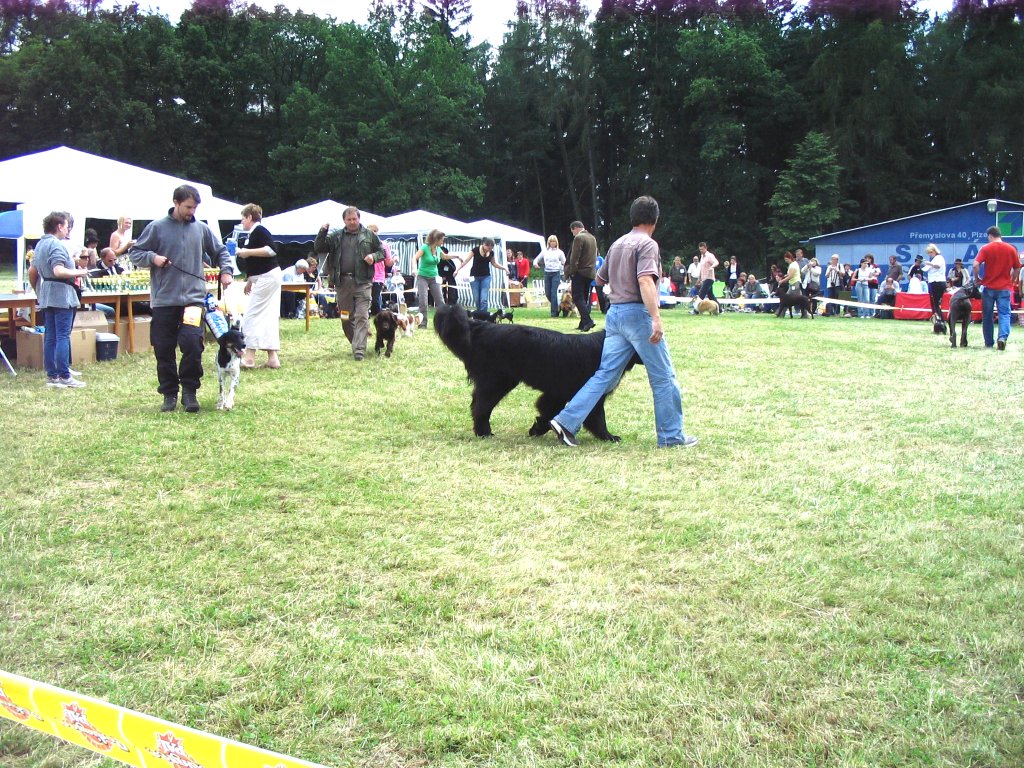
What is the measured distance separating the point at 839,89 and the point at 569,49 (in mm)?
15913

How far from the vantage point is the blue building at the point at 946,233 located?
24.3 m

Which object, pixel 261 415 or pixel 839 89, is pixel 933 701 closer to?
pixel 261 415

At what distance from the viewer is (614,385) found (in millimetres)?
6340

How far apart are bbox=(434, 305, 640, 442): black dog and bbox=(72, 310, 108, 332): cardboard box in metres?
6.37

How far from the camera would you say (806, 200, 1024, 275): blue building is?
79.6ft

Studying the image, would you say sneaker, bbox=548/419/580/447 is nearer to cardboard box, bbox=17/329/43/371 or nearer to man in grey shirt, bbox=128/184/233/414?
man in grey shirt, bbox=128/184/233/414

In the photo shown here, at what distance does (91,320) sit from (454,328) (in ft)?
21.9

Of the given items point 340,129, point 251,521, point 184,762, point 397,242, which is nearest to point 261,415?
point 251,521

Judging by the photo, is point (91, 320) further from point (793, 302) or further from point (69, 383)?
point (793, 302)

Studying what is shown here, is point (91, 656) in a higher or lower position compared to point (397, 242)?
lower

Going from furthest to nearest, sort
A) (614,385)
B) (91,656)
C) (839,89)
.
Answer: (839,89)
(614,385)
(91,656)

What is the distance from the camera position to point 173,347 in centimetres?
746

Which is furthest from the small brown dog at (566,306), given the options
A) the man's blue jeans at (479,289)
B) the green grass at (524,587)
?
the green grass at (524,587)

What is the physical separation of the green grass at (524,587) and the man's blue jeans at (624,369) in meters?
0.27
